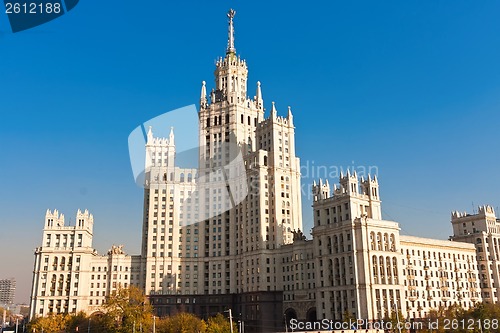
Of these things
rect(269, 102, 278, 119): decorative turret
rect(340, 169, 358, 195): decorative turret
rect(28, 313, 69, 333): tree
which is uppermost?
rect(269, 102, 278, 119): decorative turret

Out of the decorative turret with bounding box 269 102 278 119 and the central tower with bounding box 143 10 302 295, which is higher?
the decorative turret with bounding box 269 102 278 119

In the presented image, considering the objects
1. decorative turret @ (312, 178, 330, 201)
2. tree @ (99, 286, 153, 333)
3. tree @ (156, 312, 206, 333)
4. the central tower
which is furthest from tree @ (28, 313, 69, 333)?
decorative turret @ (312, 178, 330, 201)

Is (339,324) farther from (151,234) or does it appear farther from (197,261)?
(151,234)

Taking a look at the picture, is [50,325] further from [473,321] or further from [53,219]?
[473,321]

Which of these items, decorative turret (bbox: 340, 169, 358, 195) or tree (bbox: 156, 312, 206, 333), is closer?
tree (bbox: 156, 312, 206, 333)

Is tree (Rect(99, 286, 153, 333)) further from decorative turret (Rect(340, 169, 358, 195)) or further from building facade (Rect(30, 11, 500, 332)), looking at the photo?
decorative turret (Rect(340, 169, 358, 195))

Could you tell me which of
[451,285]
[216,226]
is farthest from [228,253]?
[451,285]

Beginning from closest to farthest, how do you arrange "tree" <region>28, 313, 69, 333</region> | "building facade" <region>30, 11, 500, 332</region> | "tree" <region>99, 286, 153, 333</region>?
"tree" <region>99, 286, 153, 333</region> → "building facade" <region>30, 11, 500, 332</region> → "tree" <region>28, 313, 69, 333</region>

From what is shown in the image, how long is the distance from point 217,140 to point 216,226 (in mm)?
34951

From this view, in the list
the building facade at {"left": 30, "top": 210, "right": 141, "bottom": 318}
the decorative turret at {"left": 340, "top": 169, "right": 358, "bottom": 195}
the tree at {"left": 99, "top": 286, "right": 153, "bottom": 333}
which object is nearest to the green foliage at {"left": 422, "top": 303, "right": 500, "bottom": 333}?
the decorative turret at {"left": 340, "top": 169, "right": 358, "bottom": 195}

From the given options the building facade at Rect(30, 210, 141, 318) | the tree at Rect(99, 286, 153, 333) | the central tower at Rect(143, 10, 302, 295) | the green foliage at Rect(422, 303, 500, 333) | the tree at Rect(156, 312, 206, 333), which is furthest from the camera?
the building facade at Rect(30, 210, 141, 318)

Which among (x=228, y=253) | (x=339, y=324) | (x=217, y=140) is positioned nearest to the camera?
(x=339, y=324)

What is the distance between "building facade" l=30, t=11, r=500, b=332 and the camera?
132125 mm

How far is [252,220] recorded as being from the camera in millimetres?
169750
